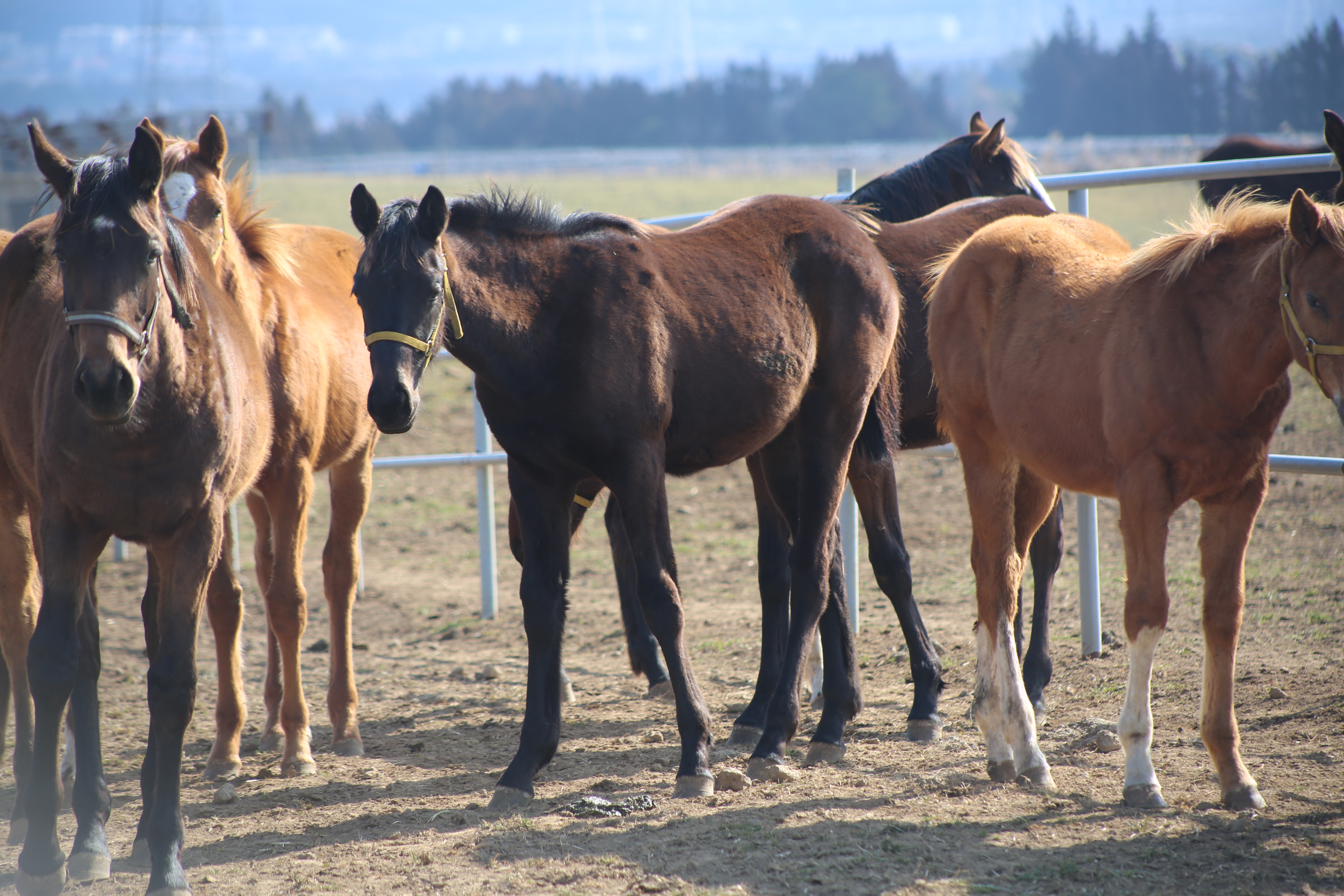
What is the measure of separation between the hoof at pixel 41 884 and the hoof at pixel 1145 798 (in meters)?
3.18

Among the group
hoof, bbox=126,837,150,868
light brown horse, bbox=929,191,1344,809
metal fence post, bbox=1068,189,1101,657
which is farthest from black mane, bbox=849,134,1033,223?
hoof, bbox=126,837,150,868

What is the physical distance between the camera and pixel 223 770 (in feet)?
13.7

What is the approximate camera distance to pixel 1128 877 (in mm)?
2766

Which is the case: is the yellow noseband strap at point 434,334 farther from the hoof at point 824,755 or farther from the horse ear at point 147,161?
the hoof at point 824,755

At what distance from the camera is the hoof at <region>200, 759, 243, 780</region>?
4160mm

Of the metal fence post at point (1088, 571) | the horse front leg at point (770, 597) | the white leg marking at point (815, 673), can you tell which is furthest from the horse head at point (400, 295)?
the metal fence post at point (1088, 571)

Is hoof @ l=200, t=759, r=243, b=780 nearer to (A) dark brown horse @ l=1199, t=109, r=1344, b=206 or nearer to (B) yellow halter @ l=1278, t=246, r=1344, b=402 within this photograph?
(B) yellow halter @ l=1278, t=246, r=1344, b=402

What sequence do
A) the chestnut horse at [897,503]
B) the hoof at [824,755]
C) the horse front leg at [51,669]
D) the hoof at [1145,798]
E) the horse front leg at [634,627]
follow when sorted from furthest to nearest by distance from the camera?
1. the horse front leg at [634,627]
2. the chestnut horse at [897,503]
3. the hoof at [824,755]
4. the hoof at [1145,798]
5. the horse front leg at [51,669]

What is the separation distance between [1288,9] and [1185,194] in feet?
85.4

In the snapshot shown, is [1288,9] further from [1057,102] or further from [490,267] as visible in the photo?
[490,267]

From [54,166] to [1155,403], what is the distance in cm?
327

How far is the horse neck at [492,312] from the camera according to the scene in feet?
11.0

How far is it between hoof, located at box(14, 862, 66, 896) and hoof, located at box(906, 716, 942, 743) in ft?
9.70

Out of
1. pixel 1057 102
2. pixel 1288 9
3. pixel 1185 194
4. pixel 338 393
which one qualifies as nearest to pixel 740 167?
pixel 1057 102
